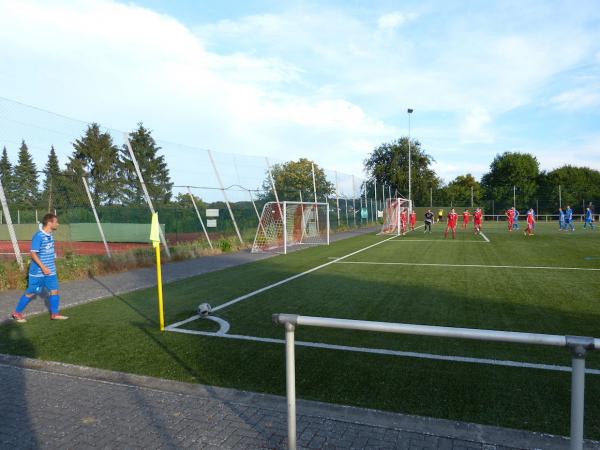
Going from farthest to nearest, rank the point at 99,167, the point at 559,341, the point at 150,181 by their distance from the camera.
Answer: the point at 150,181 → the point at 99,167 → the point at 559,341

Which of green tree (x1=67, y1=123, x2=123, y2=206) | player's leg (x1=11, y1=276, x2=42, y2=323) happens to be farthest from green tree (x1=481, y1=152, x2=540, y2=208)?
player's leg (x1=11, y1=276, x2=42, y2=323)

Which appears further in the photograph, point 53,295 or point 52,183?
point 52,183

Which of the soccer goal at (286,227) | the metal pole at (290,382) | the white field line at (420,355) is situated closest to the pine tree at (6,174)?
the white field line at (420,355)

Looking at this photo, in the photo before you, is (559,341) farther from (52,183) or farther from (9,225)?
(52,183)

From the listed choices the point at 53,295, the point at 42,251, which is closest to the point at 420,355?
the point at 53,295

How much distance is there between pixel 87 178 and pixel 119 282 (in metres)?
4.90

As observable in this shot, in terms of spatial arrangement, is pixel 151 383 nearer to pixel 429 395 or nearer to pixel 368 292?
pixel 429 395

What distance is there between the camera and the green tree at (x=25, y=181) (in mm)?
11680

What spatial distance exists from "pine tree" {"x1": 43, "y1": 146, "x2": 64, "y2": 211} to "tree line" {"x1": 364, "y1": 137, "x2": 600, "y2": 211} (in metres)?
53.3

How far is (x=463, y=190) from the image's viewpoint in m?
83.8

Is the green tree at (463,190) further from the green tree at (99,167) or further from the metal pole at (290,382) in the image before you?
the metal pole at (290,382)

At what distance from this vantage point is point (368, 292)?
916 cm

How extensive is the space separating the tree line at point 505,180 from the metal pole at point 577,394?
2398 inches

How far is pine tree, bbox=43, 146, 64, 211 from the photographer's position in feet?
42.1
